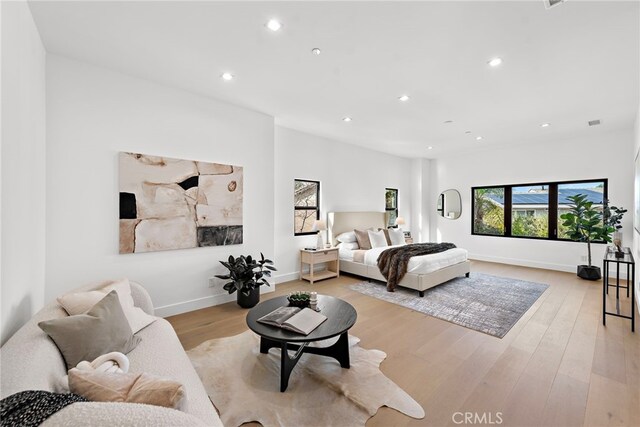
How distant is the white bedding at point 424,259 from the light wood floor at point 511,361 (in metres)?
0.84

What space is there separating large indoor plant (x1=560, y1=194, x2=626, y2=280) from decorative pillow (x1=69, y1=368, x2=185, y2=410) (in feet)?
22.1

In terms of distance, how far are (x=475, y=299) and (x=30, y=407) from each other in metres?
4.58

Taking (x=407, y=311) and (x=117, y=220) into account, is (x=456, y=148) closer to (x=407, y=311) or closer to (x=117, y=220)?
(x=407, y=311)

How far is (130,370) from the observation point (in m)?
1.56

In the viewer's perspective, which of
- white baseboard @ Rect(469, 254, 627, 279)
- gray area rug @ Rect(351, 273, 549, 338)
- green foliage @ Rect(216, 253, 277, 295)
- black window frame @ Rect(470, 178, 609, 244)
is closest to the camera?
gray area rug @ Rect(351, 273, 549, 338)

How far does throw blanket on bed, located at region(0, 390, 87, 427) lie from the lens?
2.42 feet

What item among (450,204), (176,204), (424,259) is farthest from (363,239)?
(176,204)

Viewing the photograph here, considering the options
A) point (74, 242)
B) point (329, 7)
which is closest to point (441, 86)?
point (329, 7)

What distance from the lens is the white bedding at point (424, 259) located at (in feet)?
14.3

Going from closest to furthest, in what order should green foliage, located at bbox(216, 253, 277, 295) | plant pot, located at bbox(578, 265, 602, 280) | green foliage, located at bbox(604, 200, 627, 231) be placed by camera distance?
green foliage, located at bbox(216, 253, 277, 295) → green foliage, located at bbox(604, 200, 627, 231) → plant pot, located at bbox(578, 265, 602, 280)

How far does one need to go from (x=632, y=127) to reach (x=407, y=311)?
526 centimetres

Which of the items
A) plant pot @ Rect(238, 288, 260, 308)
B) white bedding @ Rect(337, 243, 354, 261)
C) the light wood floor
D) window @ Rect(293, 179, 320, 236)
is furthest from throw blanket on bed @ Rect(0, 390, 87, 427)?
white bedding @ Rect(337, 243, 354, 261)

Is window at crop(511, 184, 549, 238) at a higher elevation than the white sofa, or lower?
higher

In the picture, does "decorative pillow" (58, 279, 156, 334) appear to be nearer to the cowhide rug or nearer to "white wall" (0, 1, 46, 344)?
"white wall" (0, 1, 46, 344)
